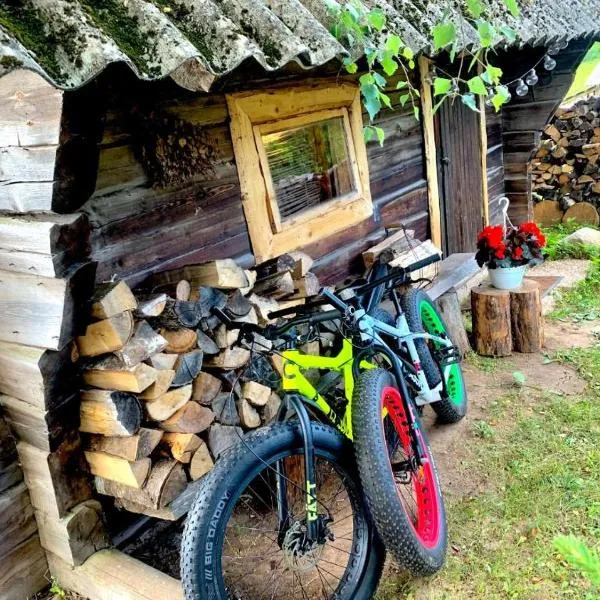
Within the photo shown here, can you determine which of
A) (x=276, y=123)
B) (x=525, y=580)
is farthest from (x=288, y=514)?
(x=276, y=123)

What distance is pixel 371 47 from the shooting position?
2.79 m

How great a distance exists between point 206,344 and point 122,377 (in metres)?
0.41

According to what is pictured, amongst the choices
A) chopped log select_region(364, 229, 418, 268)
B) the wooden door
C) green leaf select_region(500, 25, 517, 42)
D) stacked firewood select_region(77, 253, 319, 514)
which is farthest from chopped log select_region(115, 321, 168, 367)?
the wooden door

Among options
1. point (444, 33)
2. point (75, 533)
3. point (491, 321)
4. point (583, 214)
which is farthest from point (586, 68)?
point (75, 533)

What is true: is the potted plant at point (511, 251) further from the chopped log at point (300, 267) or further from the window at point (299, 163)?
the chopped log at point (300, 267)

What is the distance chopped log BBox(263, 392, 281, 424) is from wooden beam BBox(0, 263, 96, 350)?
1.09 m

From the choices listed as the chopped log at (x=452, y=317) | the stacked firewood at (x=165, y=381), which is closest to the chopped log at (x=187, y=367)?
the stacked firewood at (x=165, y=381)

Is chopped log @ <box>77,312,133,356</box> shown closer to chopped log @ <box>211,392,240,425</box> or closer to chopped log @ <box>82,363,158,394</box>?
chopped log @ <box>82,363,158,394</box>

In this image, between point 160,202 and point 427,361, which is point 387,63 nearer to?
point 160,202

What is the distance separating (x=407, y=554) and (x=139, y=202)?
1.95 metres

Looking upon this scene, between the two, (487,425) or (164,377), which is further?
(487,425)

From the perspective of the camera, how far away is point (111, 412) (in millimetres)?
2352

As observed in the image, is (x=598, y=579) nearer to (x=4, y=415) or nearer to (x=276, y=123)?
(x=4, y=415)

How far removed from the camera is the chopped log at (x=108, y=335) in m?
2.26
